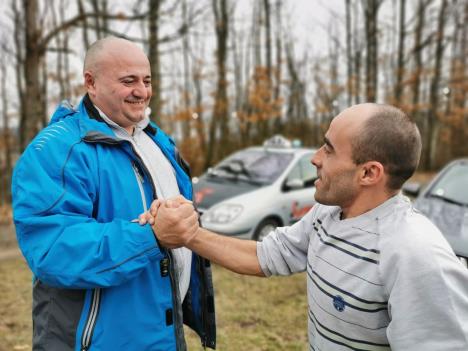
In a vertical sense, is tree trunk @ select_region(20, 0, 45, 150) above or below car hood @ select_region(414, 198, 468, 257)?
above

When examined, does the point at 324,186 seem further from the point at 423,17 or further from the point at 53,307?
the point at 423,17

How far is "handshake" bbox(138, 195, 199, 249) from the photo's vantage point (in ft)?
4.94

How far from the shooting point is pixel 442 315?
1125mm

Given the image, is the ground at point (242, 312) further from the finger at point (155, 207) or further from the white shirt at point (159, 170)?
the finger at point (155, 207)

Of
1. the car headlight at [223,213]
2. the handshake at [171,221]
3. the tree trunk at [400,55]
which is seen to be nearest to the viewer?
the handshake at [171,221]

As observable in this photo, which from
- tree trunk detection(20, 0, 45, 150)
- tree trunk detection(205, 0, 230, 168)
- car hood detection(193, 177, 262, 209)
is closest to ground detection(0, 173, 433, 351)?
car hood detection(193, 177, 262, 209)

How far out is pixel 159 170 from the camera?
1.95 metres

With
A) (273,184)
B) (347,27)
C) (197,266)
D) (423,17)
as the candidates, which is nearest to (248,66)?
(347,27)

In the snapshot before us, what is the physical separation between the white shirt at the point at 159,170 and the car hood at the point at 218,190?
11.9ft

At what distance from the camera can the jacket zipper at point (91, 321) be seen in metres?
1.58

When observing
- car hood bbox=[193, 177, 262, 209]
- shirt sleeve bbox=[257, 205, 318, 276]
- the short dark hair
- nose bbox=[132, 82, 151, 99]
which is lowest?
car hood bbox=[193, 177, 262, 209]

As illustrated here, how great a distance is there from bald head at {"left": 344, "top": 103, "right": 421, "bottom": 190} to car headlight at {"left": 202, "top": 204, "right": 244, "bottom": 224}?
4242 millimetres

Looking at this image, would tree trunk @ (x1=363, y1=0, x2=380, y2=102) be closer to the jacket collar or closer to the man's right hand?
the jacket collar

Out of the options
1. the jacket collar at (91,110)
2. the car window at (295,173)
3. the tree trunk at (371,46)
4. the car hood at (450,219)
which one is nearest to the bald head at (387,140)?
the jacket collar at (91,110)
